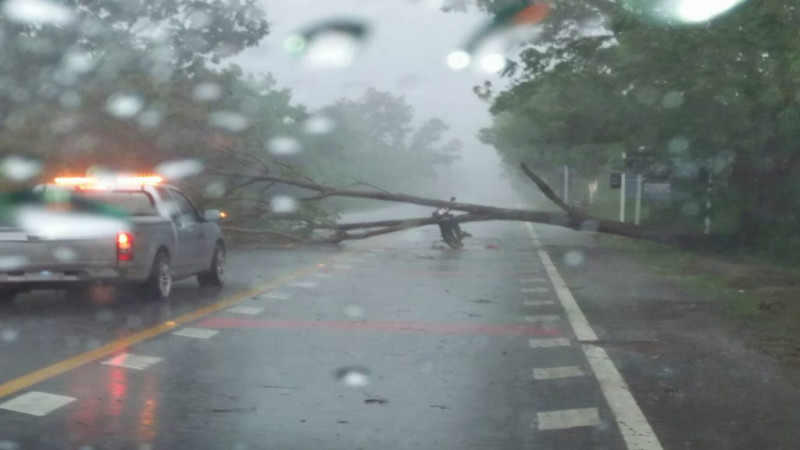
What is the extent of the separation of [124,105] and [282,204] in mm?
6197

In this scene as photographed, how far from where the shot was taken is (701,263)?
22.3 meters

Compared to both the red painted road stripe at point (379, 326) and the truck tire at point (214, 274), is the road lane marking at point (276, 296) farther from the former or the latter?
the red painted road stripe at point (379, 326)

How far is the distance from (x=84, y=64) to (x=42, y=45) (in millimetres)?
1799

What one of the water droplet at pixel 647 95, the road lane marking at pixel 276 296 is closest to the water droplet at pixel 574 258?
the water droplet at pixel 647 95

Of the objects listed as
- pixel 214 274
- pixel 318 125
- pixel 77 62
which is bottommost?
pixel 214 274

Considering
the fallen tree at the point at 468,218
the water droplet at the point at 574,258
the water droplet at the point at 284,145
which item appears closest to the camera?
the water droplet at the point at 574,258

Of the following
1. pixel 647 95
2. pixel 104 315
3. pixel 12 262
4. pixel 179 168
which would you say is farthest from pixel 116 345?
pixel 647 95

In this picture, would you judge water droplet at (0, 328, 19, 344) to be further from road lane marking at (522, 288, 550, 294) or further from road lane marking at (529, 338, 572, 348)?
road lane marking at (522, 288, 550, 294)

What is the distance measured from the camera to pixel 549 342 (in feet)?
37.0

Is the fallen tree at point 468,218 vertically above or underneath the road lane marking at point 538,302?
above

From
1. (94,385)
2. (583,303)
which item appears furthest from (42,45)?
(94,385)

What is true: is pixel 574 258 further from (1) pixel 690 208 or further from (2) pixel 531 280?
(2) pixel 531 280

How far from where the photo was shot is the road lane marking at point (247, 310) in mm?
13717

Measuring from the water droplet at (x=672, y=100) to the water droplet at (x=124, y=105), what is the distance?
1128 centimetres
